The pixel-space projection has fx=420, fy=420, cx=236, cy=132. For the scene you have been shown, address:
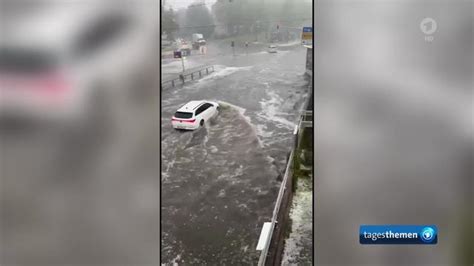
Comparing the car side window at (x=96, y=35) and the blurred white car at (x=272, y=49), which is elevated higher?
the car side window at (x=96, y=35)

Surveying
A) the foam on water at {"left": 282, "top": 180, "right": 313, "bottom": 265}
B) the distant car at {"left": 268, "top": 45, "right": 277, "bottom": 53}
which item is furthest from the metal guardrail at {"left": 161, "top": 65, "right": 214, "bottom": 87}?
the foam on water at {"left": 282, "top": 180, "right": 313, "bottom": 265}

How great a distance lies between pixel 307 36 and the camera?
216cm

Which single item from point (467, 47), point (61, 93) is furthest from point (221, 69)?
point (467, 47)

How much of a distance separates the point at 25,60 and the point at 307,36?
146cm

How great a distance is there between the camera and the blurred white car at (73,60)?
7.13 feet

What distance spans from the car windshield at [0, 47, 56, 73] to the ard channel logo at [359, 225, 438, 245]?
184 centimetres

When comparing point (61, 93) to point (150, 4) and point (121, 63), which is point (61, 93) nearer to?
point (121, 63)

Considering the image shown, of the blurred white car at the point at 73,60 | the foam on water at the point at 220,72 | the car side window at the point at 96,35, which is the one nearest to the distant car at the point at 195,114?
the foam on water at the point at 220,72

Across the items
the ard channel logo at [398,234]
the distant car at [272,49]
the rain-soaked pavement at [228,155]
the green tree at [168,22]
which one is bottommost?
the ard channel logo at [398,234]

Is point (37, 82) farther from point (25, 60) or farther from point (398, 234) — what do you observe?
point (398, 234)

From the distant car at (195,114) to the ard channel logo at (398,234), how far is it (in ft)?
3.22

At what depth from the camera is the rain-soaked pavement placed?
7.09 feet

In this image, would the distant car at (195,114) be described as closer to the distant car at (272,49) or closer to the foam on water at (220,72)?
the foam on water at (220,72)

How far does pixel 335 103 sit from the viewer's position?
2160 millimetres
